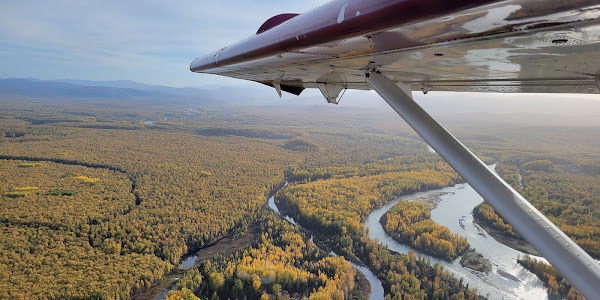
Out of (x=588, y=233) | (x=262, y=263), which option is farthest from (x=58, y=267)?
(x=588, y=233)

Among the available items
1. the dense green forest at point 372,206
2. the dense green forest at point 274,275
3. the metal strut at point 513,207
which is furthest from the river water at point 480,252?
the metal strut at point 513,207

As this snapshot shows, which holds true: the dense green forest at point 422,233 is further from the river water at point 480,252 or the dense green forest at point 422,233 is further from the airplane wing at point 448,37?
the airplane wing at point 448,37

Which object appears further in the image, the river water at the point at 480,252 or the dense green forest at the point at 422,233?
the dense green forest at the point at 422,233

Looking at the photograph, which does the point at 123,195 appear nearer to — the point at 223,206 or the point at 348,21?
the point at 223,206

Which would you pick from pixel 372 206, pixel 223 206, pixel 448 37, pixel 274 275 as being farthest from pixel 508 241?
pixel 448 37

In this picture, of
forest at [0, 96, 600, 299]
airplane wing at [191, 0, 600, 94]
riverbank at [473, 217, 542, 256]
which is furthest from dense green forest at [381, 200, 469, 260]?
airplane wing at [191, 0, 600, 94]

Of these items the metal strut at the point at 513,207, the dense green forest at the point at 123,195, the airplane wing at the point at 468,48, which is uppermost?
the airplane wing at the point at 468,48
